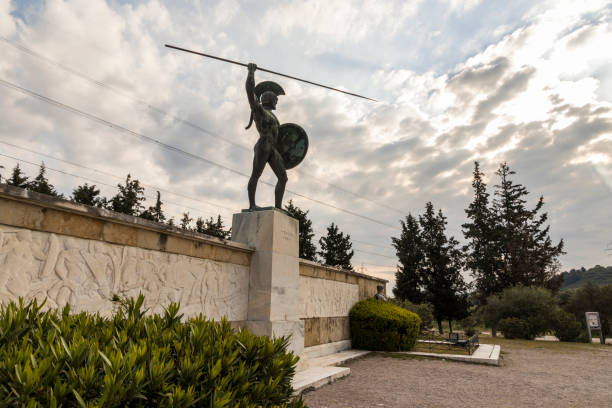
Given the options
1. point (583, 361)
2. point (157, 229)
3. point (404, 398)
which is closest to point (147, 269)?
point (157, 229)

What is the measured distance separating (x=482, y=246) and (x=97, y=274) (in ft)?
108

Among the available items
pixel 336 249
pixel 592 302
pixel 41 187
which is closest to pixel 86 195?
pixel 41 187

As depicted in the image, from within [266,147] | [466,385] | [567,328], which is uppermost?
[266,147]

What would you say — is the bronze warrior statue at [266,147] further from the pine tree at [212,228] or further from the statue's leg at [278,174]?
the pine tree at [212,228]

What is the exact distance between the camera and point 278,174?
23.1 ft

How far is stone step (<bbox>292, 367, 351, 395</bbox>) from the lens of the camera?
5.36 metres

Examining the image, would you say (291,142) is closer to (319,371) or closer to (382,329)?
(319,371)

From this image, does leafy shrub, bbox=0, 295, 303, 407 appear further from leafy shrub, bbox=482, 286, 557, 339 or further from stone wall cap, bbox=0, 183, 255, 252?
leafy shrub, bbox=482, 286, 557, 339

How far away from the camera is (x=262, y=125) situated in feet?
22.1

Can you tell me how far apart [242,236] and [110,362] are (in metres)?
4.95

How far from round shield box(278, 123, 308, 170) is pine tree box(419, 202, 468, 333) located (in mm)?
25427

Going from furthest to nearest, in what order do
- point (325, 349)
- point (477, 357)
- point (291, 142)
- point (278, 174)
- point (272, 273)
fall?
1. point (325, 349)
2. point (477, 357)
3. point (291, 142)
4. point (278, 174)
5. point (272, 273)

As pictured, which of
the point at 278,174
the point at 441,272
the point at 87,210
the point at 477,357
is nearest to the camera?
the point at 87,210

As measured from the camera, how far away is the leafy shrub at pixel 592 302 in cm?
2212
